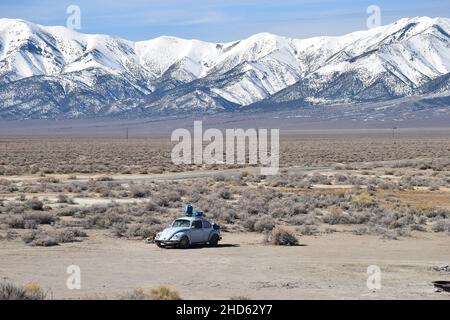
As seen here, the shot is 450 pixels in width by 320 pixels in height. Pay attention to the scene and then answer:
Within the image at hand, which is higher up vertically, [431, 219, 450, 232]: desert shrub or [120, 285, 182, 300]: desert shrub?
[120, 285, 182, 300]: desert shrub

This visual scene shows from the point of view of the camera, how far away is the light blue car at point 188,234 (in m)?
25.3

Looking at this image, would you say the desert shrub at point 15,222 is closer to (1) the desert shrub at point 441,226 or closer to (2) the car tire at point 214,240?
(2) the car tire at point 214,240

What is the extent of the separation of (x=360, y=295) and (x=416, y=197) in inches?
1091

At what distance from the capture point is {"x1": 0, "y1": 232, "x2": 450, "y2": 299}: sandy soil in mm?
17766

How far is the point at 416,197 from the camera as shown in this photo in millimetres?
44250

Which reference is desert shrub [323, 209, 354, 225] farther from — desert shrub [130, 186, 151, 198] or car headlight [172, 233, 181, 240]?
desert shrub [130, 186, 151, 198]

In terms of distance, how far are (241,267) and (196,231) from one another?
14.8 ft

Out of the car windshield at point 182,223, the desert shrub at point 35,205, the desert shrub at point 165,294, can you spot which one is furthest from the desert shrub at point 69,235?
the desert shrub at point 165,294

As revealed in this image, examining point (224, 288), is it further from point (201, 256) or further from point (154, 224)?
point (154, 224)

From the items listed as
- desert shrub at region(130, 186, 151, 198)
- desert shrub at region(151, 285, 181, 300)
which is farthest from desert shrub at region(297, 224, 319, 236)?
desert shrub at region(151, 285, 181, 300)

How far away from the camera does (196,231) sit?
84.0 feet

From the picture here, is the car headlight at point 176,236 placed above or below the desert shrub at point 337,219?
above

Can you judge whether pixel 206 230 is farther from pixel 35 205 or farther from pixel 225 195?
pixel 225 195
